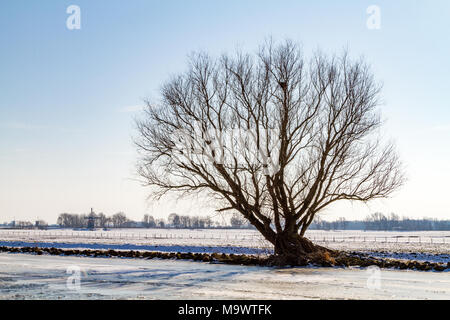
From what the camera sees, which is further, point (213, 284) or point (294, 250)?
point (294, 250)

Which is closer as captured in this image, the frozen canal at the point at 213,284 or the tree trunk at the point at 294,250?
the frozen canal at the point at 213,284

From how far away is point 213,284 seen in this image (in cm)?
1196

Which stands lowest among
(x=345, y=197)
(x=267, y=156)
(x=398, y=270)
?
(x=398, y=270)

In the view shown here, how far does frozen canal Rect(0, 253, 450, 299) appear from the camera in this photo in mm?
10023

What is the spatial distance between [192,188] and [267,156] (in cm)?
411

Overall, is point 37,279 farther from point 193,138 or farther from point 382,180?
point 382,180

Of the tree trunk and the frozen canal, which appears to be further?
the tree trunk

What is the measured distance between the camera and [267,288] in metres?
11.2

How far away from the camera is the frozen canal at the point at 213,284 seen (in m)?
10.0
